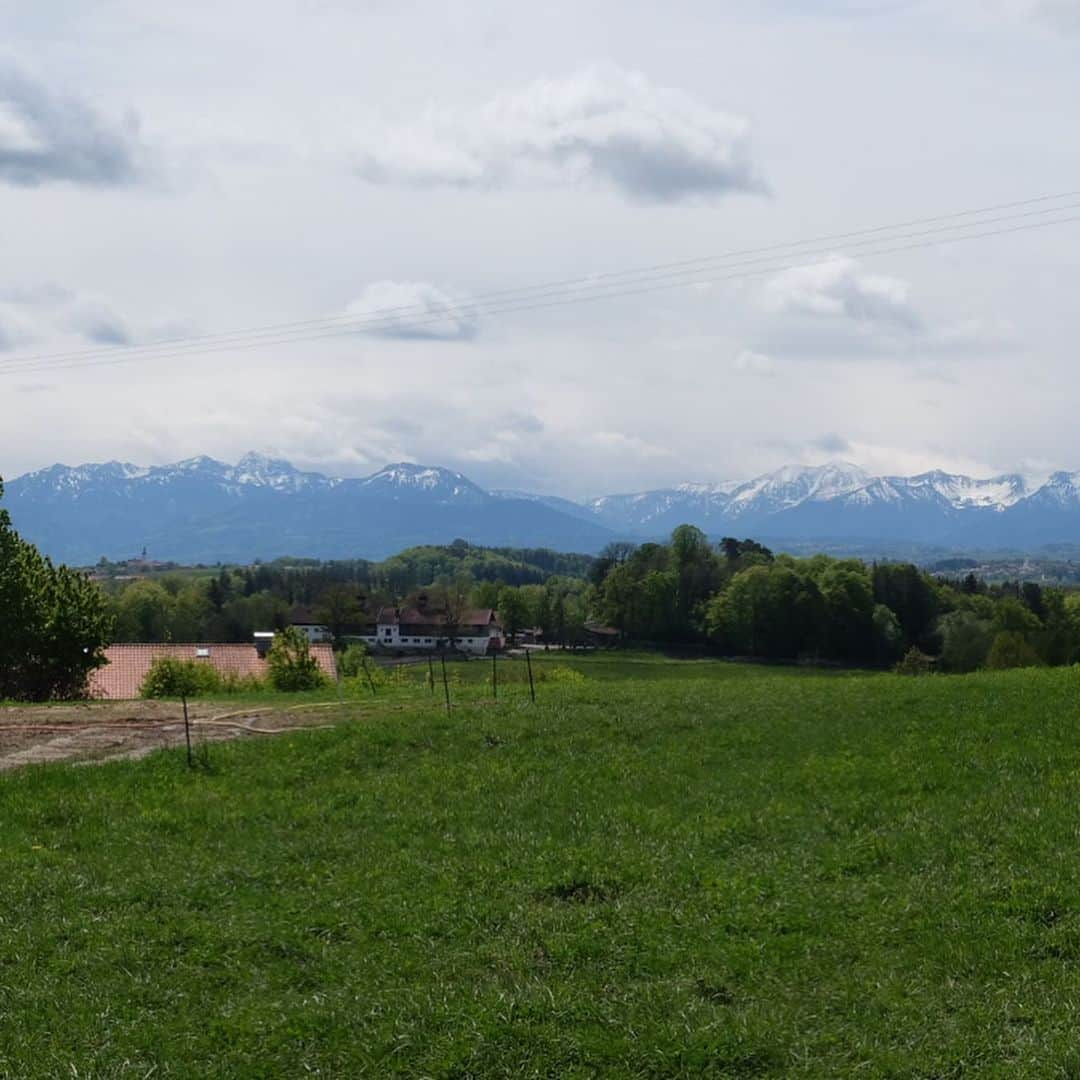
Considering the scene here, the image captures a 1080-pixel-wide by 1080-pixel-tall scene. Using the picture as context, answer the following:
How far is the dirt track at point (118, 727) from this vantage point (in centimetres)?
2098

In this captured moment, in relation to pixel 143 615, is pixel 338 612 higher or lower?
lower

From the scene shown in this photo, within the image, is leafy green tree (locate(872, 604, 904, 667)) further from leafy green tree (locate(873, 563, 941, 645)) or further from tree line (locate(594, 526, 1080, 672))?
leafy green tree (locate(873, 563, 941, 645))

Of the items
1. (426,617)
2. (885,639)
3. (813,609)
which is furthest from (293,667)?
(426,617)

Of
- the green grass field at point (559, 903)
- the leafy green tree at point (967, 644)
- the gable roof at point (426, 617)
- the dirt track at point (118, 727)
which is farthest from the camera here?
Result: the gable roof at point (426, 617)

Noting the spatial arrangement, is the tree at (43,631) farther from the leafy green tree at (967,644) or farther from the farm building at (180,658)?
the leafy green tree at (967,644)

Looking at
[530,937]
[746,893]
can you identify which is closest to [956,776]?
[746,893]

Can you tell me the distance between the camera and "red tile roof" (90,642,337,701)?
5069 cm

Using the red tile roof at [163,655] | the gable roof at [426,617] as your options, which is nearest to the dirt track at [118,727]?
the red tile roof at [163,655]

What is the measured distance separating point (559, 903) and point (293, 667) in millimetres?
32266

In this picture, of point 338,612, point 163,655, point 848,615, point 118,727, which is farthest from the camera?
point 338,612

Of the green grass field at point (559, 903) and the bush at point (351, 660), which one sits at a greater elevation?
the green grass field at point (559, 903)

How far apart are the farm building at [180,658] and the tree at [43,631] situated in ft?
19.3

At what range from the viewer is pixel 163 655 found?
52.3 metres

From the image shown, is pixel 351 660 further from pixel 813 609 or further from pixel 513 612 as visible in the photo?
pixel 513 612
